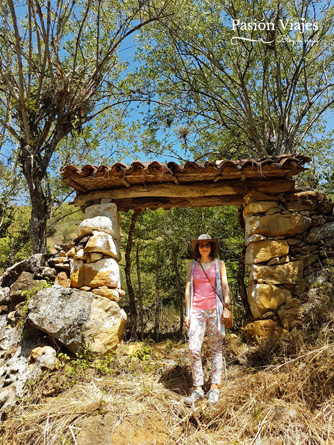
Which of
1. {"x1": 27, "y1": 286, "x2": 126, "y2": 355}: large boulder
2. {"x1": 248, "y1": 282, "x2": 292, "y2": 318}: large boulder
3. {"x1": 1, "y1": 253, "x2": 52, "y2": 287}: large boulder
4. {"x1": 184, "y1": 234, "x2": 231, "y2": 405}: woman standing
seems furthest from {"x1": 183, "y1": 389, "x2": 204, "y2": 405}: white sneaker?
Answer: {"x1": 1, "y1": 253, "x2": 52, "y2": 287}: large boulder

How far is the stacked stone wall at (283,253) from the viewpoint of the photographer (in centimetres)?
423

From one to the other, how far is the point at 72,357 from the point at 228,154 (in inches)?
246

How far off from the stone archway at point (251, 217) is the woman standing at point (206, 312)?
1.17m

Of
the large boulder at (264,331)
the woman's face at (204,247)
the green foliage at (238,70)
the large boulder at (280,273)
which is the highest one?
the green foliage at (238,70)

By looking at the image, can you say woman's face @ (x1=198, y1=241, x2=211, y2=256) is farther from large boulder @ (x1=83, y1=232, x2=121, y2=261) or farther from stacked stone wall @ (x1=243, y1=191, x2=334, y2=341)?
large boulder @ (x1=83, y1=232, x2=121, y2=261)

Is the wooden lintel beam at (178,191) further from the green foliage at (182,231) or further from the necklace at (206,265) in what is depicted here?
the green foliage at (182,231)

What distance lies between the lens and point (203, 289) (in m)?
3.41

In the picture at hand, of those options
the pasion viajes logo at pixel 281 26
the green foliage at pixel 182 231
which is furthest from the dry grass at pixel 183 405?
the pasion viajes logo at pixel 281 26

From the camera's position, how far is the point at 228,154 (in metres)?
8.23

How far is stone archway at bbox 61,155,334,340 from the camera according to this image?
427 cm

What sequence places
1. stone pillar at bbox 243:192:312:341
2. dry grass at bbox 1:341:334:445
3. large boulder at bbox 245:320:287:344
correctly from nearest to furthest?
dry grass at bbox 1:341:334:445, large boulder at bbox 245:320:287:344, stone pillar at bbox 243:192:312:341

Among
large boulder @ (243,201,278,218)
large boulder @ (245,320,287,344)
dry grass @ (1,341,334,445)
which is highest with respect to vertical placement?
large boulder @ (243,201,278,218)

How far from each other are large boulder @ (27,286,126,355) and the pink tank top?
1.30 metres

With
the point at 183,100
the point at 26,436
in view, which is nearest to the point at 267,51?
the point at 183,100
